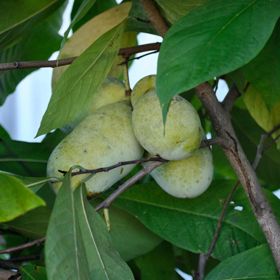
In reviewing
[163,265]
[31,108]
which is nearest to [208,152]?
[163,265]

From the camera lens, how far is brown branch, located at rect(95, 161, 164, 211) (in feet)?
2.23

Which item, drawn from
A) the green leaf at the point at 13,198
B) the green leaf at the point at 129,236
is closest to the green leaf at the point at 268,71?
the green leaf at the point at 129,236

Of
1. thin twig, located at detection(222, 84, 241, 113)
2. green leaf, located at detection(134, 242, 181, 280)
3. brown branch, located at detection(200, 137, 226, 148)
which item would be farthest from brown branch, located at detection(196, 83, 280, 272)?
green leaf, located at detection(134, 242, 181, 280)

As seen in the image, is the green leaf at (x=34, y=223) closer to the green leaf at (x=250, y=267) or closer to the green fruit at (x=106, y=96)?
the green fruit at (x=106, y=96)

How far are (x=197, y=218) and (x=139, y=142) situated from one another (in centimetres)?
15

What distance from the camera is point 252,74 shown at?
759 mm

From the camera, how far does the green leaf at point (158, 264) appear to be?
88cm

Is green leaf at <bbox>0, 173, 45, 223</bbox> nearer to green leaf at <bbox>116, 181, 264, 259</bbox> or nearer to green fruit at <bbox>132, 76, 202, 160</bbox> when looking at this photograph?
green fruit at <bbox>132, 76, 202, 160</bbox>

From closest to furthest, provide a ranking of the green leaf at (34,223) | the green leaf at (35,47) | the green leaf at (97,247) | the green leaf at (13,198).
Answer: the green leaf at (13,198) → the green leaf at (97,247) → the green leaf at (34,223) → the green leaf at (35,47)

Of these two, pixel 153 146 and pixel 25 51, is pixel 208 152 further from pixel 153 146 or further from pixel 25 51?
pixel 25 51

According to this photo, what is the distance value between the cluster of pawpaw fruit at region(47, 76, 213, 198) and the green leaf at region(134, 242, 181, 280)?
0.54 ft

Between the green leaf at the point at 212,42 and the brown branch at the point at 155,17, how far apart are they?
0.13 metres

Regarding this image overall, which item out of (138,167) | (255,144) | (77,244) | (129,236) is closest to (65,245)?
(77,244)

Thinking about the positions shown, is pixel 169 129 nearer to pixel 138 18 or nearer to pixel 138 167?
pixel 138 18
